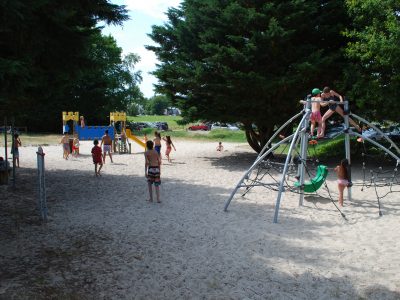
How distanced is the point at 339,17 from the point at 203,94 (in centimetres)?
709

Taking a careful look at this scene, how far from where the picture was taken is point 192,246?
735cm

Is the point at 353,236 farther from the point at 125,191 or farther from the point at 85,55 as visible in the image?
the point at 85,55

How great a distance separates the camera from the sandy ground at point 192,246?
5562mm

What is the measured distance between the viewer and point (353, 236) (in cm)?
806

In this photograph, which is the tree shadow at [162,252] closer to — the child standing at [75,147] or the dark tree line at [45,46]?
the dark tree line at [45,46]

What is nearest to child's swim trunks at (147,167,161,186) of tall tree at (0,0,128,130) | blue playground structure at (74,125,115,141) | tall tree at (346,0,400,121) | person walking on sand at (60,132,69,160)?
tall tree at (0,0,128,130)

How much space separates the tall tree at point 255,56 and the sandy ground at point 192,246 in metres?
5.98

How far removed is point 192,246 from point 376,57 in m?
11.7

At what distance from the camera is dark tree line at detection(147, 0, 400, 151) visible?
15608mm

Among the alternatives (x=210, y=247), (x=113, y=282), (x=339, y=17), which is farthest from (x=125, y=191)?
(x=339, y=17)

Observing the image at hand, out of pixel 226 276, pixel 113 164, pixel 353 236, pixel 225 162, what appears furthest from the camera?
pixel 225 162

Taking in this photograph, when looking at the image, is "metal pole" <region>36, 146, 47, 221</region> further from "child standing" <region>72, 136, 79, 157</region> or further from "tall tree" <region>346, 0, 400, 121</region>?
"child standing" <region>72, 136, 79, 157</region>

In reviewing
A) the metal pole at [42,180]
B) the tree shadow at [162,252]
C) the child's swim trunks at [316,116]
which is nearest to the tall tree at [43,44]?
the metal pole at [42,180]

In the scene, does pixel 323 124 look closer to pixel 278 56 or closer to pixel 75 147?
pixel 278 56
